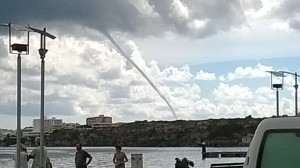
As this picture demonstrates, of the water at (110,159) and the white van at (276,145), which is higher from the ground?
the white van at (276,145)

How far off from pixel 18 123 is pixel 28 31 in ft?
8.83

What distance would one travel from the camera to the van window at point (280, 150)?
4.32 meters

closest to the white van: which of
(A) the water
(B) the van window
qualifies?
(B) the van window

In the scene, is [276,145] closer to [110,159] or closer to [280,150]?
[280,150]

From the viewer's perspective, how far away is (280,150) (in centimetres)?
438

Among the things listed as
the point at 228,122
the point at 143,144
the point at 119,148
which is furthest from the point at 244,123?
the point at 143,144

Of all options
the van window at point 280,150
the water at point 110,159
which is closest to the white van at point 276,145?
the van window at point 280,150

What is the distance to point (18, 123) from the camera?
19.3 meters

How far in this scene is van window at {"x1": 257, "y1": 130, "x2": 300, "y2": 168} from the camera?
4320 millimetres

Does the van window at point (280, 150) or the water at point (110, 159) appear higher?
the van window at point (280, 150)

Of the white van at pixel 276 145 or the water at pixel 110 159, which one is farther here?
the water at pixel 110 159

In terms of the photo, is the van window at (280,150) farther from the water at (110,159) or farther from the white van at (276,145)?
the water at (110,159)

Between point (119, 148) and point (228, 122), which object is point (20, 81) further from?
point (228, 122)

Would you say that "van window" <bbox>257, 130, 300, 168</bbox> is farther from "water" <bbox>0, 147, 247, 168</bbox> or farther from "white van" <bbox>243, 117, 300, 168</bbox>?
"water" <bbox>0, 147, 247, 168</bbox>
